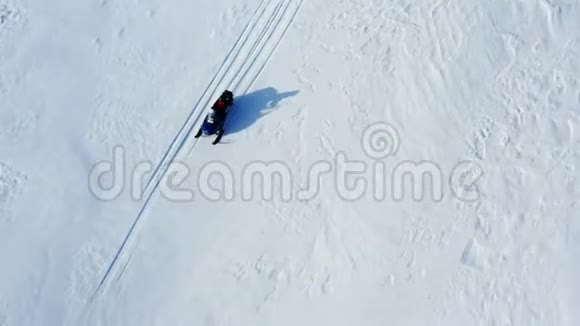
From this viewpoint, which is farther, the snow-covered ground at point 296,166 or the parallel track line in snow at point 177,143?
the parallel track line in snow at point 177,143

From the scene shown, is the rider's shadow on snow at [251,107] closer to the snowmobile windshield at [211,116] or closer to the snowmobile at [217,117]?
the snowmobile at [217,117]

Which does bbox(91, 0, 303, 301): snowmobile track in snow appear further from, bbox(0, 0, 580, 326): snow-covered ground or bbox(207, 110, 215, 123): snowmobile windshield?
bbox(207, 110, 215, 123): snowmobile windshield

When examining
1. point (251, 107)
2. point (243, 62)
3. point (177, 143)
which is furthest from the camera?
point (243, 62)

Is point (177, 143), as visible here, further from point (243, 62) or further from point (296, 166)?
point (296, 166)

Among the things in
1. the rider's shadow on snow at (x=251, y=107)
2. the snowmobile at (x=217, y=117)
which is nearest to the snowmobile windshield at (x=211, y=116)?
the snowmobile at (x=217, y=117)

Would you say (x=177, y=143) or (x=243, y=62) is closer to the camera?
(x=177, y=143)

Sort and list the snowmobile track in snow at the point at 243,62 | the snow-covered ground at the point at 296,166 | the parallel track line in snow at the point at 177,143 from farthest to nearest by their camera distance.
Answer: the snowmobile track in snow at the point at 243,62 → the parallel track line in snow at the point at 177,143 → the snow-covered ground at the point at 296,166

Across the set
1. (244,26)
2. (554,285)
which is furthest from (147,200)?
(554,285)

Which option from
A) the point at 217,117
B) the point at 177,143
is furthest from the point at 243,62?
the point at 177,143
